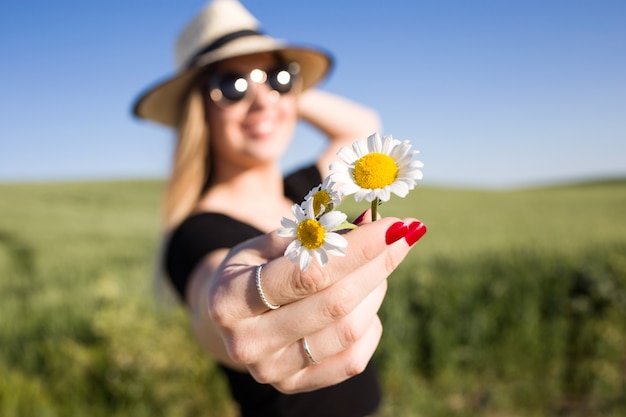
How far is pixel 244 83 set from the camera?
2.62 metres

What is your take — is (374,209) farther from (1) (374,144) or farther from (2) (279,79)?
(2) (279,79)

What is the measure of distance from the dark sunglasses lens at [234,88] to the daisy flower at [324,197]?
5.92 feet

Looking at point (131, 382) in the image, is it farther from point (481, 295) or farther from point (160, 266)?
point (481, 295)

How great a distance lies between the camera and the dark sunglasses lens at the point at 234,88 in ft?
8.55

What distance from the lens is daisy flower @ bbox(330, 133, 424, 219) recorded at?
861mm

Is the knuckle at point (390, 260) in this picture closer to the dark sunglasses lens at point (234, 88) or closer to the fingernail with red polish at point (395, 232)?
the fingernail with red polish at point (395, 232)

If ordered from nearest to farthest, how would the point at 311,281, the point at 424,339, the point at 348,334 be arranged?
the point at 311,281 < the point at 348,334 < the point at 424,339

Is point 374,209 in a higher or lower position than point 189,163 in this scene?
higher

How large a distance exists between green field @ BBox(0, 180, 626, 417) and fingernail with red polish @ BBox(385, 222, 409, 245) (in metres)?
2.74

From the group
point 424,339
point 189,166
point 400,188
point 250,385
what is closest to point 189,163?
point 189,166

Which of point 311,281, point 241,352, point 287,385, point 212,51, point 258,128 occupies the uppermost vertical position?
point 212,51

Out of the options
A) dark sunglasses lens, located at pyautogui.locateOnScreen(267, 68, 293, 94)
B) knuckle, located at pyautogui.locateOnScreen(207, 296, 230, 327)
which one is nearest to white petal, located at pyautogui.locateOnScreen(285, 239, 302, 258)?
knuckle, located at pyautogui.locateOnScreen(207, 296, 230, 327)

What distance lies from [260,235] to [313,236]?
3.54 feet

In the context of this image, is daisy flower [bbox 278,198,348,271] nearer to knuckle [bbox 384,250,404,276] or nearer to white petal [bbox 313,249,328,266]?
white petal [bbox 313,249,328,266]
